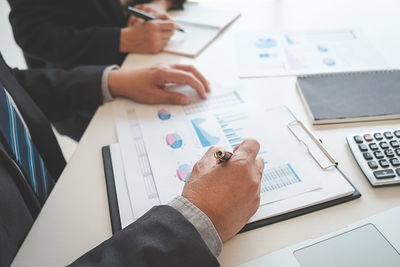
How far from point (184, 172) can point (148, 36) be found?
1.77 ft

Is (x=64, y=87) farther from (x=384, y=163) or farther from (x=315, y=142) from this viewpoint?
(x=384, y=163)

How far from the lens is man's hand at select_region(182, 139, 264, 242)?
470 mm

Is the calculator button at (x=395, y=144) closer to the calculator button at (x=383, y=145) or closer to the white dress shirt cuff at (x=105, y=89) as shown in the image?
the calculator button at (x=383, y=145)

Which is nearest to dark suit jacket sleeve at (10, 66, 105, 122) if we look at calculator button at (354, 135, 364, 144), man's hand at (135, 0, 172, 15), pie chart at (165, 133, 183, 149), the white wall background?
pie chart at (165, 133, 183, 149)

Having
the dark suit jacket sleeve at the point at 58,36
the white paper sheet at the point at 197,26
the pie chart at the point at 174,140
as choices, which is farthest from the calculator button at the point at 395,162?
the dark suit jacket sleeve at the point at 58,36

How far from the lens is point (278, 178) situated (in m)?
0.54

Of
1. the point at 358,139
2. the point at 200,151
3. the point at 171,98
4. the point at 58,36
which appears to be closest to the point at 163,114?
the point at 171,98

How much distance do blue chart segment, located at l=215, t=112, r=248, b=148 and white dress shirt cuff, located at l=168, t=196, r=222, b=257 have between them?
186 millimetres

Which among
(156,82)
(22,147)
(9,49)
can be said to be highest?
(156,82)

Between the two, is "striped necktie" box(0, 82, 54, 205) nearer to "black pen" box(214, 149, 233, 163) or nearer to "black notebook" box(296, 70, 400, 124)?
"black pen" box(214, 149, 233, 163)

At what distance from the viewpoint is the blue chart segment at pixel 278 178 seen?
53 centimetres

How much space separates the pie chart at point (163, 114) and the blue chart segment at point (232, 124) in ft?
0.37

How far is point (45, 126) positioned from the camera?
2.56ft

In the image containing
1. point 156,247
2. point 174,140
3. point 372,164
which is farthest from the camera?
point 174,140
